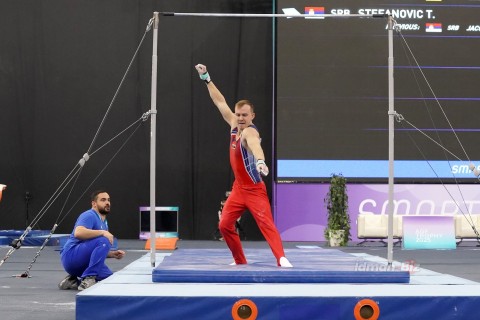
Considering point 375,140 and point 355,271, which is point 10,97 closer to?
point 375,140

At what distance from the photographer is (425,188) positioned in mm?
16797

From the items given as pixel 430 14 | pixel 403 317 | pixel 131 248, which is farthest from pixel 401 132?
pixel 403 317

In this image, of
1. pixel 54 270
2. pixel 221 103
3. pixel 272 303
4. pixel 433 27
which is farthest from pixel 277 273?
pixel 433 27

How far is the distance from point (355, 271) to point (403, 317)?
33.2 inches

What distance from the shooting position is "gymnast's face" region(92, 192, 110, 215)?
8.27 meters

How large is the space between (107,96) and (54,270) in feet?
22.6

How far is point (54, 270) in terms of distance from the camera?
1102 centimetres

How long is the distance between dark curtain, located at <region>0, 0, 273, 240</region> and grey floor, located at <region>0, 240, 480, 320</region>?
4.81ft

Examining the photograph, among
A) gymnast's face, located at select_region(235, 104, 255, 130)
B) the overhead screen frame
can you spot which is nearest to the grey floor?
the overhead screen frame

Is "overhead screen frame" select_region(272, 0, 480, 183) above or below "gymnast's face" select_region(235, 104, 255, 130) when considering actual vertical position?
below

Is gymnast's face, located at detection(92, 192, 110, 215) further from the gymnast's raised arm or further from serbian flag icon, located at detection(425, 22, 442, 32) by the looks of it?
serbian flag icon, located at detection(425, 22, 442, 32)

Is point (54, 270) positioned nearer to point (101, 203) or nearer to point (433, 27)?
point (101, 203)

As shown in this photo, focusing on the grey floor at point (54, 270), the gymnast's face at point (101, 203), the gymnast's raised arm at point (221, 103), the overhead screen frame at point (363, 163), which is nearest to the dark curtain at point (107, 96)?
the overhead screen frame at point (363, 163)

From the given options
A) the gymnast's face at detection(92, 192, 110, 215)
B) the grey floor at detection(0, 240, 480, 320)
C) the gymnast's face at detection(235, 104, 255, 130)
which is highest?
the gymnast's face at detection(235, 104, 255, 130)
